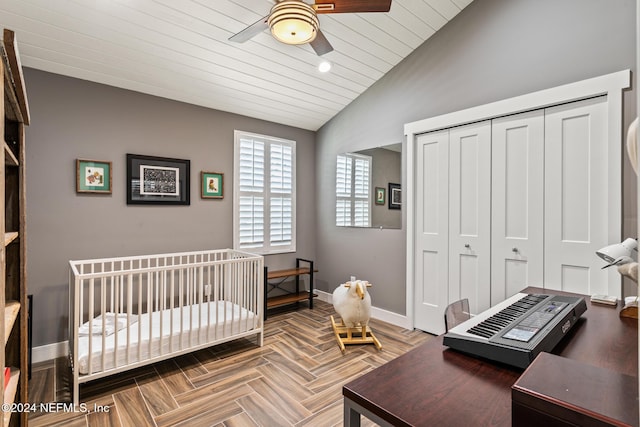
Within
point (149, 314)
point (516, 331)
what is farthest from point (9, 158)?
point (516, 331)

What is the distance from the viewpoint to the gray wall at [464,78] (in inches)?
86.0

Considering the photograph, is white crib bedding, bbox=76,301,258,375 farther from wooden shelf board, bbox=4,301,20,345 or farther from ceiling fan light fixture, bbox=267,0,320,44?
ceiling fan light fixture, bbox=267,0,320,44

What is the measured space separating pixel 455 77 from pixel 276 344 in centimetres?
298

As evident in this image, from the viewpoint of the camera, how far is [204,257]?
352cm

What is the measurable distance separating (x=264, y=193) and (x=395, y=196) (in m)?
1.60

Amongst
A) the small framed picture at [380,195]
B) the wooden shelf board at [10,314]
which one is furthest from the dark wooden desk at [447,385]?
the small framed picture at [380,195]

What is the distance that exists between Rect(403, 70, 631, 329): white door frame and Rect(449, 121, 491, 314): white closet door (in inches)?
5.1

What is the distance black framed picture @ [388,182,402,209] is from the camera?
3438 mm

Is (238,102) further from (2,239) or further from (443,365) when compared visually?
(443,365)

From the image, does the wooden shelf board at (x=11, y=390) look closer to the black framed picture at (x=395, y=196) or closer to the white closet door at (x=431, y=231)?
the white closet door at (x=431, y=231)

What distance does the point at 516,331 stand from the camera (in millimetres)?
1042

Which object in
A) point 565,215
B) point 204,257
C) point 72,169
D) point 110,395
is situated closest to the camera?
point 110,395

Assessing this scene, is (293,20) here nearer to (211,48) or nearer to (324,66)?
(211,48)

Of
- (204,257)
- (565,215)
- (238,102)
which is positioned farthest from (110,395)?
(565,215)
